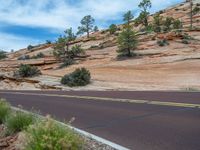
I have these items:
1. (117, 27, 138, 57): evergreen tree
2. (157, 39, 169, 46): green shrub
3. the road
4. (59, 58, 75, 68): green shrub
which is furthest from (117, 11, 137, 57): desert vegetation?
the road

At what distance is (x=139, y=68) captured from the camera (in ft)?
150

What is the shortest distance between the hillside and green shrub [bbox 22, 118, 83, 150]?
2476 cm

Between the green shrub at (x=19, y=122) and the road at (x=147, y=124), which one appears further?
the green shrub at (x=19, y=122)

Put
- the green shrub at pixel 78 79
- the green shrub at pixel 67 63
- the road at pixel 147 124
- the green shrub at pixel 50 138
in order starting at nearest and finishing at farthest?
the green shrub at pixel 50 138
the road at pixel 147 124
the green shrub at pixel 78 79
the green shrub at pixel 67 63

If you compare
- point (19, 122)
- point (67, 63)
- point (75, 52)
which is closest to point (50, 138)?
point (19, 122)

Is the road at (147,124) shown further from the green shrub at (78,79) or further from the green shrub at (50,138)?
the green shrub at (78,79)

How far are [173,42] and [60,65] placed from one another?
52.7 ft

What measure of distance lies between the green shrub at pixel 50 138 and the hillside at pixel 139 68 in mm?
24762

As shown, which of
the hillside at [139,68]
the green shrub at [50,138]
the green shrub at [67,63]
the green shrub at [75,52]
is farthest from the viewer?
the green shrub at [75,52]

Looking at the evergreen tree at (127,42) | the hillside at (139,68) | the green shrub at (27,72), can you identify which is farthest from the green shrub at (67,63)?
the green shrub at (27,72)

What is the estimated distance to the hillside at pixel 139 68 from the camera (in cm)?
3754

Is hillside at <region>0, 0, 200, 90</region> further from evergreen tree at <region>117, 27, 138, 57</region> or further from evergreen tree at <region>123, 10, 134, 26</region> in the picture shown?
evergreen tree at <region>123, 10, 134, 26</region>

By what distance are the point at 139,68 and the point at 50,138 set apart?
3936cm

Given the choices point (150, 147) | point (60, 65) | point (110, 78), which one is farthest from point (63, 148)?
point (60, 65)
